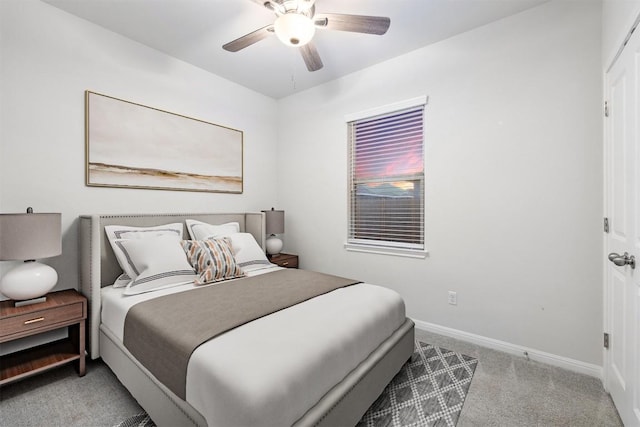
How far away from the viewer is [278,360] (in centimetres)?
120

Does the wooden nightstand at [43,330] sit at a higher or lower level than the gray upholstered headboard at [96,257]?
lower

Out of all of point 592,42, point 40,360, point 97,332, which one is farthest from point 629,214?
point 40,360

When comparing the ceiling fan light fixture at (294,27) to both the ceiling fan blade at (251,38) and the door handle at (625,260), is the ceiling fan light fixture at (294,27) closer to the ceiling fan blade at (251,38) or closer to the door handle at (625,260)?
the ceiling fan blade at (251,38)

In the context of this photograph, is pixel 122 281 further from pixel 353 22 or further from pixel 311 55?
pixel 353 22

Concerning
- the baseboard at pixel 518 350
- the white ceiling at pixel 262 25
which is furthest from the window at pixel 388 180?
the baseboard at pixel 518 350

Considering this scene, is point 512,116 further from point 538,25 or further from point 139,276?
point 139,276

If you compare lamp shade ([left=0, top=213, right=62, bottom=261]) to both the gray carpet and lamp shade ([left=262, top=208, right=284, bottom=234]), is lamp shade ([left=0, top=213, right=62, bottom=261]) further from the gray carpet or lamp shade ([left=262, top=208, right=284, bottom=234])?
lamp shade ([left=262, top=208, right=284, bottom=234])

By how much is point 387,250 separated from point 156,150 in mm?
2627

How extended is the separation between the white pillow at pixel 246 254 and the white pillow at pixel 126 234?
556 millimetres

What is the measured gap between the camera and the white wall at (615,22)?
1504mm

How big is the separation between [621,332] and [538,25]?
7.39ft

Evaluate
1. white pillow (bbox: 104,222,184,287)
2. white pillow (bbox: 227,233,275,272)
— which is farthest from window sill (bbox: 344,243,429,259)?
white pillow (bbox: 104,222,184,287)

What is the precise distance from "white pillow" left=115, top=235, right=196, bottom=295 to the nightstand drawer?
1.11 ft

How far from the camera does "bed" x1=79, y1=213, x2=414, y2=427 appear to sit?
1.11m
